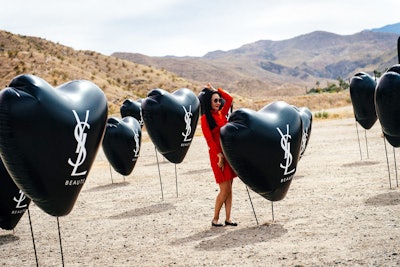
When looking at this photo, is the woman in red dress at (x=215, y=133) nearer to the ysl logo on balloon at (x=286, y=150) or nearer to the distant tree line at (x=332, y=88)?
the ysl logo on balloon at (x=286, y=150)

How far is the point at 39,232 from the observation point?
1041cm

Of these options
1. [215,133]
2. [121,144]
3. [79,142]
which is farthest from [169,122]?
[79,142]

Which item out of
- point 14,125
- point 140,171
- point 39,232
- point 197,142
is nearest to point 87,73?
point 197,142

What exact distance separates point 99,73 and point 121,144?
62152 millimetres

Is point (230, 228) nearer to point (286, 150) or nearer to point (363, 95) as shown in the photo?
point (286, 150)

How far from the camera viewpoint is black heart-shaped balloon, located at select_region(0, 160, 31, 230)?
9195mm

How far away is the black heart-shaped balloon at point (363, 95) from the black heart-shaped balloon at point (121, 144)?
6.95m

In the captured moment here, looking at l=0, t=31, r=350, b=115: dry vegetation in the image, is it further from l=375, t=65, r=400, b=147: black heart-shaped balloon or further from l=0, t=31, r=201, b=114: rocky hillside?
l=375, t=65, r=400, b=147: black heart-shaped balloon

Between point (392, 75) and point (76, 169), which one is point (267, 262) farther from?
point (392, 75)

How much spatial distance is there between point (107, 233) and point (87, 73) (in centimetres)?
6039

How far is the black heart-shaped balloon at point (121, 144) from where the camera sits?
595 inches

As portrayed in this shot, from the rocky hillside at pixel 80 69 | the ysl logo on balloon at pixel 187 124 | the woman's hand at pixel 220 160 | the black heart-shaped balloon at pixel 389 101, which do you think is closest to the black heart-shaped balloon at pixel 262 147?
the woman's hand at pixel 220 160

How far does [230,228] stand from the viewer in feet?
29.2

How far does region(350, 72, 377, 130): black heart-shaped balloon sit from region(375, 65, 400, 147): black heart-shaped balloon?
214 inches
